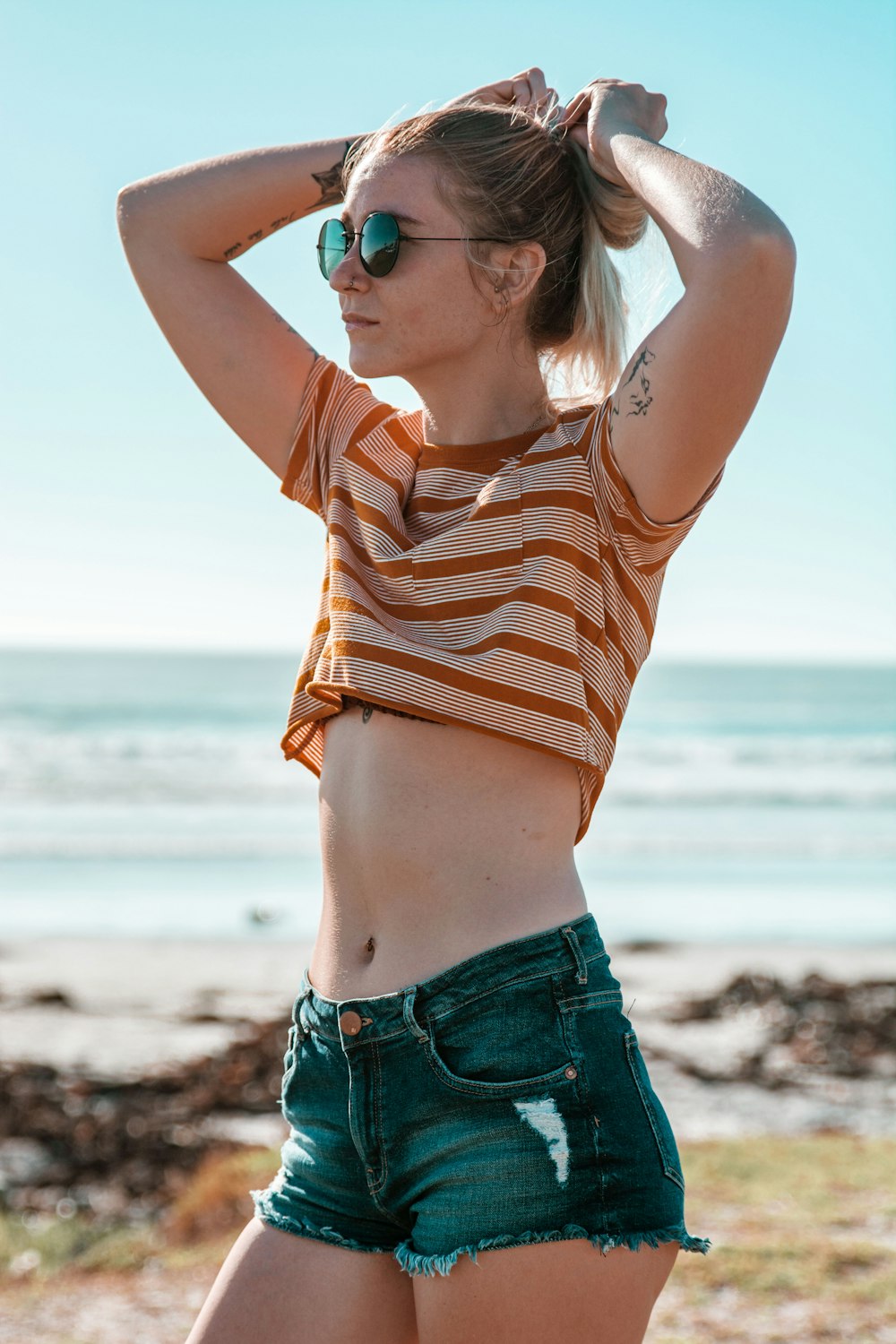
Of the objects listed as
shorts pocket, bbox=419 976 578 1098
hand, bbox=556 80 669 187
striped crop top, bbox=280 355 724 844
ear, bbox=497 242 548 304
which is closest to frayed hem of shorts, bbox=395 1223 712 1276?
shorts pocket, bbox=419 976 578 1098

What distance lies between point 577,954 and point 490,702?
40 cm

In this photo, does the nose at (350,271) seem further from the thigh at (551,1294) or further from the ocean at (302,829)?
the ocean at (302,829)

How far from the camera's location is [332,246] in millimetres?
2396

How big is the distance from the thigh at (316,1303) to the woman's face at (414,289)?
1522 mm

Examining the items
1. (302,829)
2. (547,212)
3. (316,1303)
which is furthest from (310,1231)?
(302,829)

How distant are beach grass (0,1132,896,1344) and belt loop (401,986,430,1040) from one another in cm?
213

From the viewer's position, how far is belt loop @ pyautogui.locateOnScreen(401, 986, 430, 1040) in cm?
192

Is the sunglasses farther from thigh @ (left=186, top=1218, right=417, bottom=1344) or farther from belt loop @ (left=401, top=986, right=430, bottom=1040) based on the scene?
thigh @ (left=186, top=1218, right=417, bottom=1344)

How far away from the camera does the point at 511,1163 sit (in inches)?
71.9

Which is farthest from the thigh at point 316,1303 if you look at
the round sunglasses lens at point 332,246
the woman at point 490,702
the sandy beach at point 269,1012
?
the sandy beach at point 269,1012

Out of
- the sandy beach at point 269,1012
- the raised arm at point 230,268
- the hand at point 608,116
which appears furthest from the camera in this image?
the sandy beach at point 269,1012

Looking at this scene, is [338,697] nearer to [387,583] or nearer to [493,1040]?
Answer: [387,583]

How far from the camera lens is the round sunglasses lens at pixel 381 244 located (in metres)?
2.28

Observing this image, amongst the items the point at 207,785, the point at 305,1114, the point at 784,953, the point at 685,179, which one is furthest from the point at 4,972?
the point at 207,785
